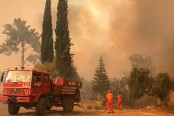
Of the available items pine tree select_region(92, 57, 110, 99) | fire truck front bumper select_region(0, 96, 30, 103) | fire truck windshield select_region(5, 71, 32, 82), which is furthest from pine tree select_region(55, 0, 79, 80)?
fire truck front bumper select_region(0, 96, 30, 103)

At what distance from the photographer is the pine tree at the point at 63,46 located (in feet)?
131

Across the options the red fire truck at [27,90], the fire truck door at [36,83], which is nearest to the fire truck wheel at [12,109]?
the red fire truck at [27,90]

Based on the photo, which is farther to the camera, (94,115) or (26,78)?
(94,115)

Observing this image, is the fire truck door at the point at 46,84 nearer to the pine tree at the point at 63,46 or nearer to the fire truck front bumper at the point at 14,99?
the fire truck front bumper at the point at 14,99

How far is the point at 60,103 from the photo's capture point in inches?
903

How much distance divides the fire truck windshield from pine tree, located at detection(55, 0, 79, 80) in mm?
19888

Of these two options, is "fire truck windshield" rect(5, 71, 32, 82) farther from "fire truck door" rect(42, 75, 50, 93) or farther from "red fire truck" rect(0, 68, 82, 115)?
"fire truck door" rect(42, 75, 50, 93)

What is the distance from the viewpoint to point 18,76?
19531 mm

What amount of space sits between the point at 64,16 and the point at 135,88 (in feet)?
58.9

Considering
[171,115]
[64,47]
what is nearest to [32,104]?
[171,115]

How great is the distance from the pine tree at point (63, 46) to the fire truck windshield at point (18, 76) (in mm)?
19888

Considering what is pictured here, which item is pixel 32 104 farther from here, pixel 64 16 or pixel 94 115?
pixel 64 16

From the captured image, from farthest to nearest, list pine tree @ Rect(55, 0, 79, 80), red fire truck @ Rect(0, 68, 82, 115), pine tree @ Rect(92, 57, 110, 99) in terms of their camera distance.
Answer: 1. pine tree @ Rect(92, 57, 110, 99)
2. pine tree @ Rect(55, 0, 79, 80)
3. red fire truck @ Rect(0, 68, 82, 115)

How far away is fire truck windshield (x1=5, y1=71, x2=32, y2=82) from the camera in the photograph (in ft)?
63.2
